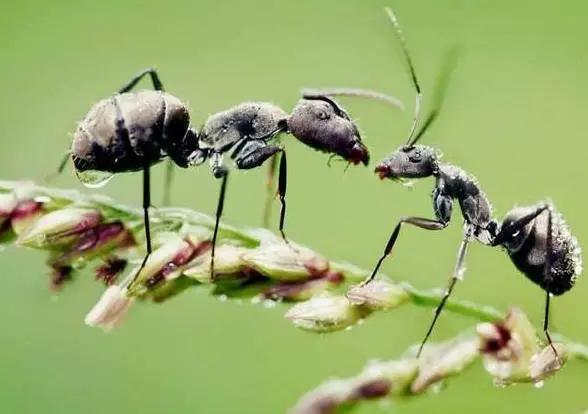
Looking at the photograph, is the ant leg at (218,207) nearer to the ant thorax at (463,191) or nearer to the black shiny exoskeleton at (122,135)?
the black shiny exoskeleton at (122,135)

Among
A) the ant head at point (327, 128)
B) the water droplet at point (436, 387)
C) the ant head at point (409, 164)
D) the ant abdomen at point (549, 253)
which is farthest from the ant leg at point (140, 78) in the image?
the water droplet at point (436, 387)

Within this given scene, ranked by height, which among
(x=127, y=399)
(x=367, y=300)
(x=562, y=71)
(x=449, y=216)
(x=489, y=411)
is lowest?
(x=127, y=399)

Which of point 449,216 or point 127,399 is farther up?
point 449,216

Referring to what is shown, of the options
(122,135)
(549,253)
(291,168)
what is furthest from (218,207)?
(291,168)

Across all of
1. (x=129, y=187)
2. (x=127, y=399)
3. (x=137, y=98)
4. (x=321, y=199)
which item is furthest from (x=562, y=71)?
(x=137, y=98)

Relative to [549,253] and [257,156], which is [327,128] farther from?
[549,253]

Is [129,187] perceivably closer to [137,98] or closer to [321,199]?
[321,199]
